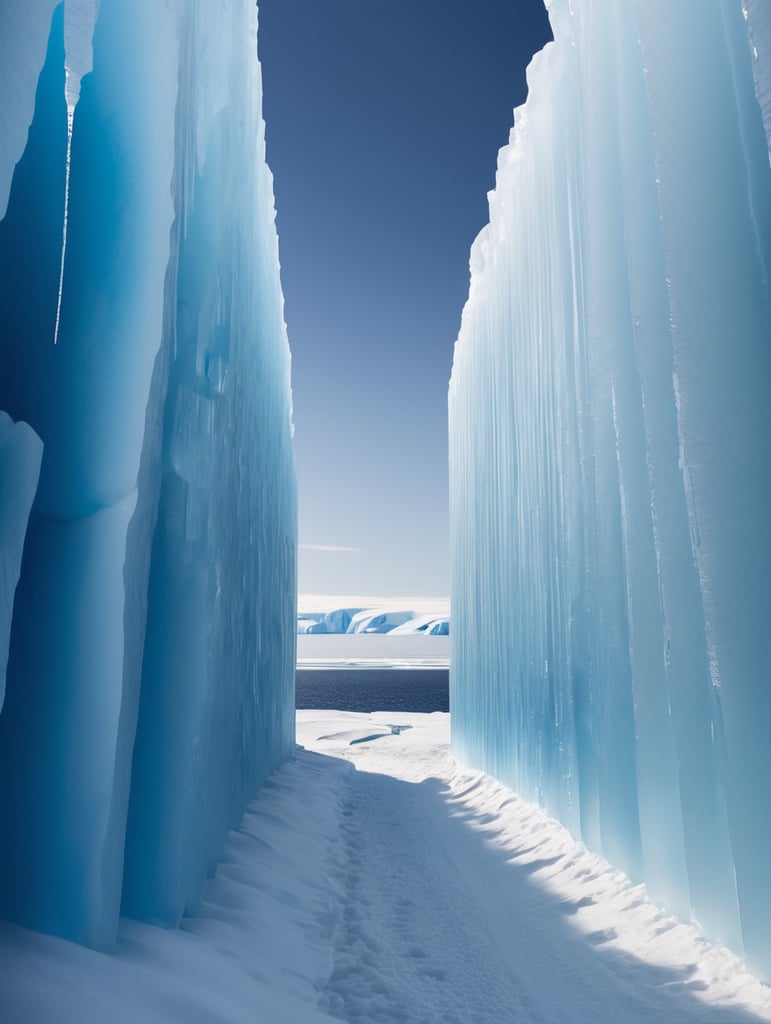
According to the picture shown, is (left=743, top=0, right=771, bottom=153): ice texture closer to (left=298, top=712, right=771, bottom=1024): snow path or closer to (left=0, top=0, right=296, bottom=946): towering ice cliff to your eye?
(left=0, top=0, right=296, bottom=946): towering ice cliff

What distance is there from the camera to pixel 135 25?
294 cm

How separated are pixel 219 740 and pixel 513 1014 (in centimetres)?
204

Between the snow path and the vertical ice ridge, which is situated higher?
the vertical ice ridge

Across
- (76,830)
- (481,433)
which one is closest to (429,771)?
(481,433)

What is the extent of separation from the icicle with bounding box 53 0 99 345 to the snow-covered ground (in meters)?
2.14

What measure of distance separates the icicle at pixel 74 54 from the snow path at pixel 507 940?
2976 millimetres

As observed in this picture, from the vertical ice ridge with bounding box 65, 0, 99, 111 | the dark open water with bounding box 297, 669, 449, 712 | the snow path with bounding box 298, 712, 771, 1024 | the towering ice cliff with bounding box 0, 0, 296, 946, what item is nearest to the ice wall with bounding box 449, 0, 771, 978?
the snow path with bounding box 298, 712, 771, 1024

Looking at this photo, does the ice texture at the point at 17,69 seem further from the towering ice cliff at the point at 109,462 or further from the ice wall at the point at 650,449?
the ice wall at the point at 650,449

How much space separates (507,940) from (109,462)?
9.84ft

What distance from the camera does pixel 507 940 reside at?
361 cm

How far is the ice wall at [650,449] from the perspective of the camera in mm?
3018

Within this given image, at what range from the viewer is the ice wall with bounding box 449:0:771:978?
3.02 m

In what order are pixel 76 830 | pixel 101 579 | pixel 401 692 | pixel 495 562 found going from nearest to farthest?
pixel 76 830 → pixel 101 579 → pixel 495 562 → pixel 401 692

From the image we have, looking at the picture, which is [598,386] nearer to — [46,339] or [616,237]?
[616,237]
